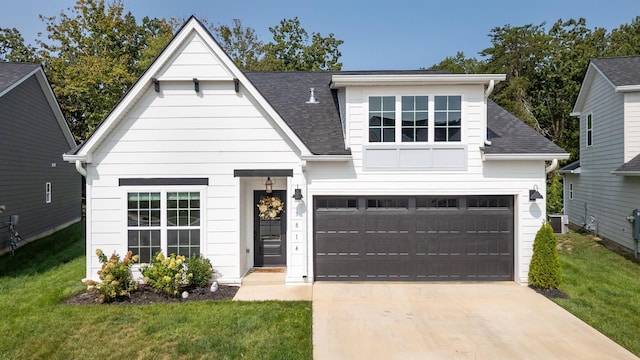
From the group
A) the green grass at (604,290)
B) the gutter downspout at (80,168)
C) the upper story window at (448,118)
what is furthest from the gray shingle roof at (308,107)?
the green grass at (604,290)

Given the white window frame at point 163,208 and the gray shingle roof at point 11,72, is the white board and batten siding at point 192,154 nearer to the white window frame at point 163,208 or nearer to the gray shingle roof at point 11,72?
the white window frame at point 163,208

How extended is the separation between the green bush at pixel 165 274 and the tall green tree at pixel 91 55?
1986 cm

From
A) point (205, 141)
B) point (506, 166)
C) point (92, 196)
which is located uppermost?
point (205, 141)

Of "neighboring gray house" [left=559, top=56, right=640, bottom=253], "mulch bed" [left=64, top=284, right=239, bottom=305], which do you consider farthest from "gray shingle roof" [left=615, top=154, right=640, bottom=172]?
"mulch bed" [left=64, top=284, right=239, bottom=305]

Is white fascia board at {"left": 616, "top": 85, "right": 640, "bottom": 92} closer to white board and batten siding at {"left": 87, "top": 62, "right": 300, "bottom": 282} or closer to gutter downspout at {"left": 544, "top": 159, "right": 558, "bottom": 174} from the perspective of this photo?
gutter downspout at {"left": 544, "top": 159, "right": 558, "bottom": 174}

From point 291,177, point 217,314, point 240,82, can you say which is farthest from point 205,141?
point 217,314

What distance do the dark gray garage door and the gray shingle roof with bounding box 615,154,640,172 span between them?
18.2ft

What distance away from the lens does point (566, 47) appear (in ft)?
94.1

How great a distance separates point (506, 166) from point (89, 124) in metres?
25.6

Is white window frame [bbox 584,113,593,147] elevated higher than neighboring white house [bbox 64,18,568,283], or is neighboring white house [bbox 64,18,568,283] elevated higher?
white window frame [bbox 584,113,593,147]

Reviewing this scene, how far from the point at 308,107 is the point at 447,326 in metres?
6.92

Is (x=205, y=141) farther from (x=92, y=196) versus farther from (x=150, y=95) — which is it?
(x=92, y=196)

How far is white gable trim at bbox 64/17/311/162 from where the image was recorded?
797cm

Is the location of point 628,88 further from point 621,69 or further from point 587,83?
point 587,83
